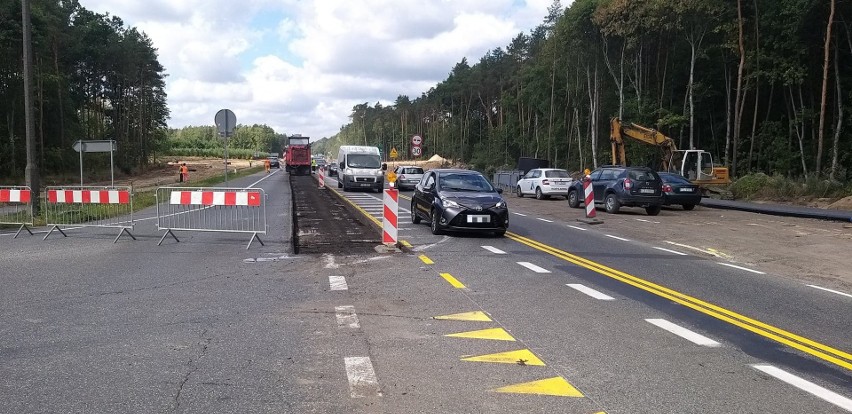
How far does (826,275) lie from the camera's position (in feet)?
32.7

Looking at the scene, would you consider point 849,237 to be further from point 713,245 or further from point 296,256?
point 296,256

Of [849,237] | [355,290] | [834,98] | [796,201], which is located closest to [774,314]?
[355,290]

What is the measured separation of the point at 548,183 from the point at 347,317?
25.1m

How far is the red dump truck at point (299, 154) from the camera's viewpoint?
6031 cm

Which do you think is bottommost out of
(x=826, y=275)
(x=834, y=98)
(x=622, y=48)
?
(x=826, y=275)

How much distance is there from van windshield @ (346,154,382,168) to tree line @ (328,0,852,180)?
18.4 meters

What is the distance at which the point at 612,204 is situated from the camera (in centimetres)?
Answer: 2230

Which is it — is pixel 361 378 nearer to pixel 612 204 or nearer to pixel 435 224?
pixel 435 224

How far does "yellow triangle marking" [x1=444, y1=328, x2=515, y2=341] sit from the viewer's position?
19.6 ft

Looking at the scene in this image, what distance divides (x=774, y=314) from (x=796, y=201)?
23.6 meters

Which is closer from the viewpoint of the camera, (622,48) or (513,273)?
(513,273)

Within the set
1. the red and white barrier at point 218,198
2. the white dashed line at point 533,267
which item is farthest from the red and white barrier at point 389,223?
the white dashed line at point 533,267

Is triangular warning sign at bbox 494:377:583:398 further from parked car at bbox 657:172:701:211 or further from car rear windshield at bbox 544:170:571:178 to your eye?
car rear windshield at bbox 544:170:571:178

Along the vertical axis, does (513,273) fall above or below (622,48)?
below
